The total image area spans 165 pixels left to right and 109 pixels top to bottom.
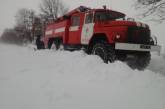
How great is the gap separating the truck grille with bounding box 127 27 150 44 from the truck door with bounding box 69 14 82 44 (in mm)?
3200

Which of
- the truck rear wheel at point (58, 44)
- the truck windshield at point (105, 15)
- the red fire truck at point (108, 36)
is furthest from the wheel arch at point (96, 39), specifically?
the truck rear wheel at point (58, 44)

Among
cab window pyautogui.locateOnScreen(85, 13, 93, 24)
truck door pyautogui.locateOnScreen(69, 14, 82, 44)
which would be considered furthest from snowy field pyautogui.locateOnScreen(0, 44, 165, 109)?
truck door pyautogui.locateOnScreen(69, 14, 82, 44)

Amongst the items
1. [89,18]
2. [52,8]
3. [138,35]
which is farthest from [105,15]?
[52,8]

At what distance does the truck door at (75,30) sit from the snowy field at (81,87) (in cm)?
336

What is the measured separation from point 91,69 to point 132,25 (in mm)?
2462

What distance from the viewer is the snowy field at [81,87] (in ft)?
14.5

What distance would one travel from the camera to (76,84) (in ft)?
17.8

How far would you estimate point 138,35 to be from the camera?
306 inches

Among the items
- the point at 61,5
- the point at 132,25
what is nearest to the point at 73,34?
the point at 132,25

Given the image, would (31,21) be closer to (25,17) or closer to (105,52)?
(25,17)

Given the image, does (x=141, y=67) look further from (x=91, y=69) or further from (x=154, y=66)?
(x=91, y=69)

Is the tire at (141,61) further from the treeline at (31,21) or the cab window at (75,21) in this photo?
the treeline at (31,21)

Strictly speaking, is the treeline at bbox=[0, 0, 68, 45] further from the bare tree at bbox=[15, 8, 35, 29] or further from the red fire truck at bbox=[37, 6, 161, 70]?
the red fire truck at bbox=[37, 6, 161, 70]

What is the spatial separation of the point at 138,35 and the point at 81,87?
3703 millimetres
